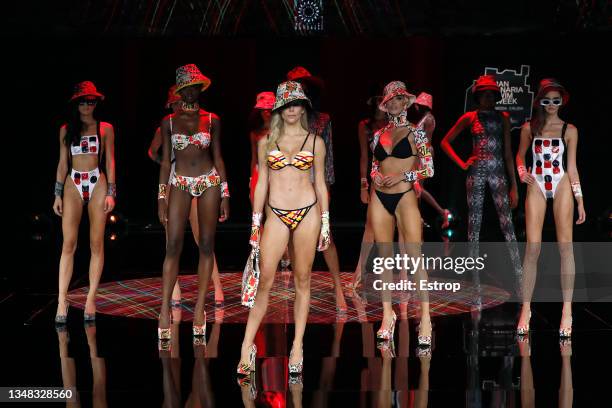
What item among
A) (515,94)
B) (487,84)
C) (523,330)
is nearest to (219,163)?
(523,330)

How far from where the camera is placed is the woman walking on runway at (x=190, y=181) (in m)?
6.84

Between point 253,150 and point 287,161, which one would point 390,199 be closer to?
point 287,161

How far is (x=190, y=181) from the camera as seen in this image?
22.4ft

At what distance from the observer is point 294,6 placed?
34.9ft

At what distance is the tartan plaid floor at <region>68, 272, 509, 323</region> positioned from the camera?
7738 mm

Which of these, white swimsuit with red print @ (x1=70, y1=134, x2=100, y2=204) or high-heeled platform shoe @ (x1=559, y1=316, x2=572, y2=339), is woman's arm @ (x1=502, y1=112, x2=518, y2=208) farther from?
white swimsuit with red print @ (x1=70, y1=134, x2=100, y2=204)

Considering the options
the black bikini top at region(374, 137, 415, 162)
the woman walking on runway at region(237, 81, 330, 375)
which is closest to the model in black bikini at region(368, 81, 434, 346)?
the black bikini top at region(374, 137, 415, 162)

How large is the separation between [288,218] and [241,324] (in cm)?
182

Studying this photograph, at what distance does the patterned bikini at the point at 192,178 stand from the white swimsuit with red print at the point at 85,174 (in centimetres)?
85

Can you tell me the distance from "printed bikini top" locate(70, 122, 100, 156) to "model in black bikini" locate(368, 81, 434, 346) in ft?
7.35

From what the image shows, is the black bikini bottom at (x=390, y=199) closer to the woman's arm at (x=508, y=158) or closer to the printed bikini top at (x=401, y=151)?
the printed bikini top at (x=401, y=151)

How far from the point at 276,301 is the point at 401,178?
7.28 feet

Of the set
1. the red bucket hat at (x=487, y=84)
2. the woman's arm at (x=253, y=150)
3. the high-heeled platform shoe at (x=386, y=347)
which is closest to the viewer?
the high-heeled platform shoe at (x=386, y=347)

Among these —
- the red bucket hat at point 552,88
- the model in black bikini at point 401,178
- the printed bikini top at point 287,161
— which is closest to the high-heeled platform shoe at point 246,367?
the printed bikini top at point 287,161
